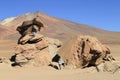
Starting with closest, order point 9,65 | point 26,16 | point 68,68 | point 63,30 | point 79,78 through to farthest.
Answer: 1. point 79,78
2. point 68,68
3. point 9,65
4. point 63,30
5. point 26,16

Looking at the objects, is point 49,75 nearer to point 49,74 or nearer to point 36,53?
point 49,74

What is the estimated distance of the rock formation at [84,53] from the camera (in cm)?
1619

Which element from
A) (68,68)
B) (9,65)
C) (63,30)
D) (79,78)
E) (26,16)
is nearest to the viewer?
(79,78)

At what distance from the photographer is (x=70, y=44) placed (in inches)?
669

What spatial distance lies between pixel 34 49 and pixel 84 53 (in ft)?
9.17

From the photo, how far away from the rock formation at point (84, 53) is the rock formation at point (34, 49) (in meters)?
1.11

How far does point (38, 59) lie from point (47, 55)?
73cm

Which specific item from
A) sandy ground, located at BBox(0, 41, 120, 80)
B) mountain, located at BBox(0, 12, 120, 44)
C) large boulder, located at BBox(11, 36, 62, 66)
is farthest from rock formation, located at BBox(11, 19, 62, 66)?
mountain, located at BBox(0, 12, 120, 44)

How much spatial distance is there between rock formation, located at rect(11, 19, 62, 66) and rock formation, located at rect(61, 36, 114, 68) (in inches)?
43.8

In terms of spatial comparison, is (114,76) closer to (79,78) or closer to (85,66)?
(79,78)

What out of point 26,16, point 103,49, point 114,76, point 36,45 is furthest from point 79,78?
Result: point 26,16

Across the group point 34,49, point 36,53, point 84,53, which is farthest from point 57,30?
point 84,53

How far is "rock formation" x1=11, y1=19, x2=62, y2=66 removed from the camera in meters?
16.6

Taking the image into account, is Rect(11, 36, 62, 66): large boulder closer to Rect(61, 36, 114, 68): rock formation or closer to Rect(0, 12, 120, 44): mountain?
Rect(61, 36, 114, 68): rock formation
